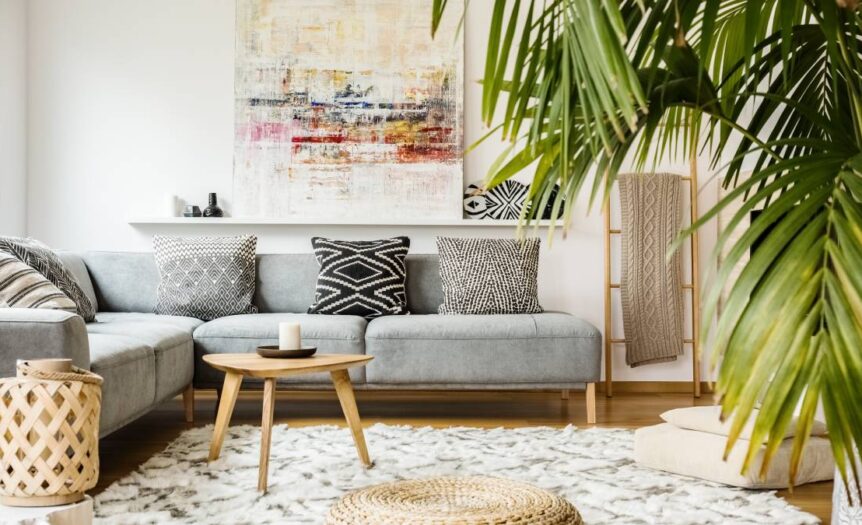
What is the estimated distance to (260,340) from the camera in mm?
3713

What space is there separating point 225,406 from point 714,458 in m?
1.69

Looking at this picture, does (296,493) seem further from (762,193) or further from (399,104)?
(399,104)

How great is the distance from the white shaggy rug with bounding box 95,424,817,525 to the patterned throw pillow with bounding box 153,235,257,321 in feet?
2.85

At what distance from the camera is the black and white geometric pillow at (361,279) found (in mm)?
4203

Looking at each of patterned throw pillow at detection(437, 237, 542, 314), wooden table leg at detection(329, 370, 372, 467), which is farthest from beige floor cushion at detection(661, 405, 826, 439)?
patterned throw pillow at detection(437, 237, 542, 314)

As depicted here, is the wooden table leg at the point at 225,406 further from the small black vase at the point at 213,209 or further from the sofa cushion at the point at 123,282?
the small black vase at the point at 213,209

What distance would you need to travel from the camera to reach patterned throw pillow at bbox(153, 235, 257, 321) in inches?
165

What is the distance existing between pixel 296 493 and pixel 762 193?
1.84 metres

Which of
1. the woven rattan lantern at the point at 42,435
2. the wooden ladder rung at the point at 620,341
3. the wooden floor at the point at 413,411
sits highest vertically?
the woven rattan lantern at the point at 42,435

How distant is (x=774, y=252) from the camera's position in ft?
3.32

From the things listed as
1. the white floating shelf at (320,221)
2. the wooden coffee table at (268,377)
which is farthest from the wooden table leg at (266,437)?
the white floating shelf at (320,221)

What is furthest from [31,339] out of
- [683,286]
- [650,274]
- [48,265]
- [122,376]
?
[683,286]

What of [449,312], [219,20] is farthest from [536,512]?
[219,20]

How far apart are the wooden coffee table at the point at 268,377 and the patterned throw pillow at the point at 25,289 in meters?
0.80
